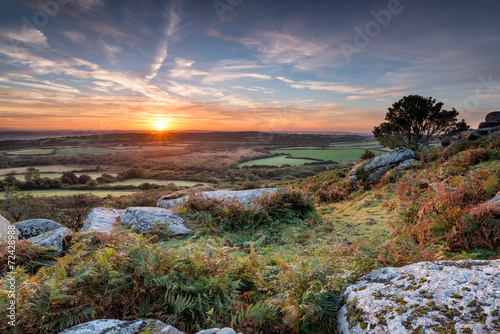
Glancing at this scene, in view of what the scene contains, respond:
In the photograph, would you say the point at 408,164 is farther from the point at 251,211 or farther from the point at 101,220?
the point at 101,220

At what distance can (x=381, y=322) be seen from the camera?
2529 mm

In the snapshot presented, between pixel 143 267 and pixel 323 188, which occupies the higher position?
pixel 143 267

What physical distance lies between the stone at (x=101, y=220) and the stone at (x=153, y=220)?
647 millimetres

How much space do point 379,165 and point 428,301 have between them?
15230 mm

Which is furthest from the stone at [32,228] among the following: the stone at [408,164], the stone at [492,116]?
the stone at [492,116]

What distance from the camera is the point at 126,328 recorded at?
2.60 m

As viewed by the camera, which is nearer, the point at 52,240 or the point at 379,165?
the point at 52,240

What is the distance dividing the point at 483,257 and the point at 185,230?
26.9 ft

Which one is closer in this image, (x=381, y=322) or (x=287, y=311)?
(x=381, y=322)

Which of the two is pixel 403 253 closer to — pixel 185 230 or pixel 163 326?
pixel 163 326

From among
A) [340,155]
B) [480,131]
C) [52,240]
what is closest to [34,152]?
[52,240]

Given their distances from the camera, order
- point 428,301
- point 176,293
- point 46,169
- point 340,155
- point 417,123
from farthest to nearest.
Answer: point 340,155
point 417,123
point 46,169
point 176,293
point 428,301

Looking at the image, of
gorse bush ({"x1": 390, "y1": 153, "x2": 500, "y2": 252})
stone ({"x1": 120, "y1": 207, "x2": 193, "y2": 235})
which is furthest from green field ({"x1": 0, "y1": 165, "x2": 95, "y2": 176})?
gorse bush ({"x1": 390, "y1": 153, "x2": 500, "y2": 252})

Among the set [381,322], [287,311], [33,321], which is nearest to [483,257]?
[381,322]
